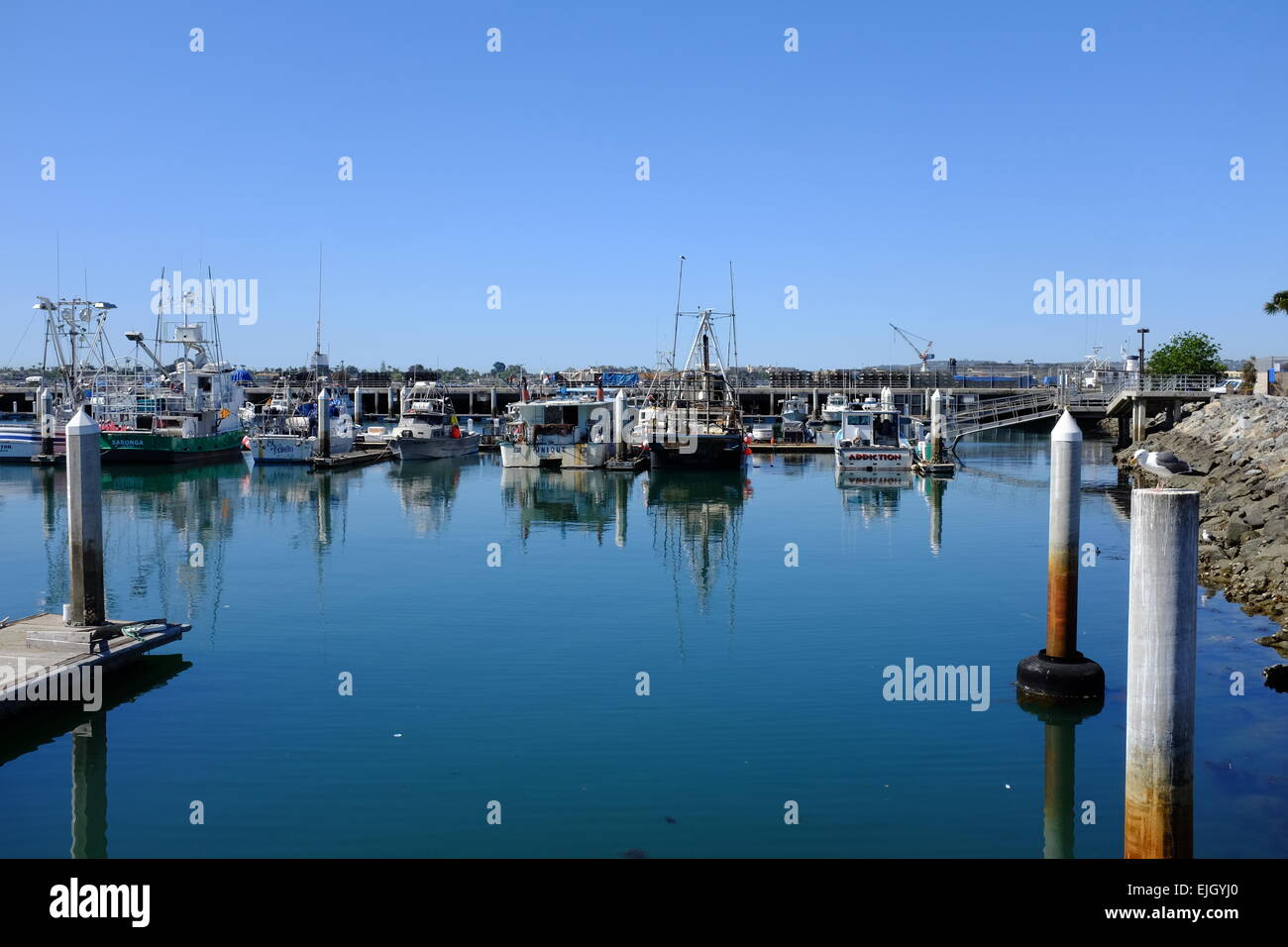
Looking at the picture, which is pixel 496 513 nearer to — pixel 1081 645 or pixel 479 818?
pixel 1081 645

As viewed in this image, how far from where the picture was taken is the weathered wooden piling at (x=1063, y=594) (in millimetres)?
15844

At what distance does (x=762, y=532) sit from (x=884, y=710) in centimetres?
2081

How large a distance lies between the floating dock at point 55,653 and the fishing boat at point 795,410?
84517 millimetres

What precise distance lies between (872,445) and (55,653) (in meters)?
48.3

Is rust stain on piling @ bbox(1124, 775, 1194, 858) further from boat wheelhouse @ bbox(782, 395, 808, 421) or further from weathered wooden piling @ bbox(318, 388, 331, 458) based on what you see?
boat wheelhouse @ bbox(782, 395, 808, 421)

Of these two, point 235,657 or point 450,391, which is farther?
point 450,391

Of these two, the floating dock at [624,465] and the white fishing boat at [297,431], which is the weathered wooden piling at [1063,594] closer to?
the floating dock at [624,465]

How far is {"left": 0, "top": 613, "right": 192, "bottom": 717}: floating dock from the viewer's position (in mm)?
15461

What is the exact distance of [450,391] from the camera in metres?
124

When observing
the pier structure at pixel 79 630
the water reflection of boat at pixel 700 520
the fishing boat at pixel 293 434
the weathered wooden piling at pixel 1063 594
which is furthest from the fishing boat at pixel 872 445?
the pier structure at pixel 79 630

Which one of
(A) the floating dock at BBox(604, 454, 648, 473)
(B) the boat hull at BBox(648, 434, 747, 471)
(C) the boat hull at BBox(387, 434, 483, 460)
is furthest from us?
(C) the boat hull at BBox(387, 434, 483, 460)

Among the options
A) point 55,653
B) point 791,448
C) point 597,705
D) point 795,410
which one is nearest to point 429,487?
point 791,448

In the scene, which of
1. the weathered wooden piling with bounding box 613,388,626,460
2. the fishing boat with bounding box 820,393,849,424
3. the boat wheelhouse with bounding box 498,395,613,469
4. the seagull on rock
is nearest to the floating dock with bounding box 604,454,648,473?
the weathered wooden piling with bounding box 613,388,626,460
